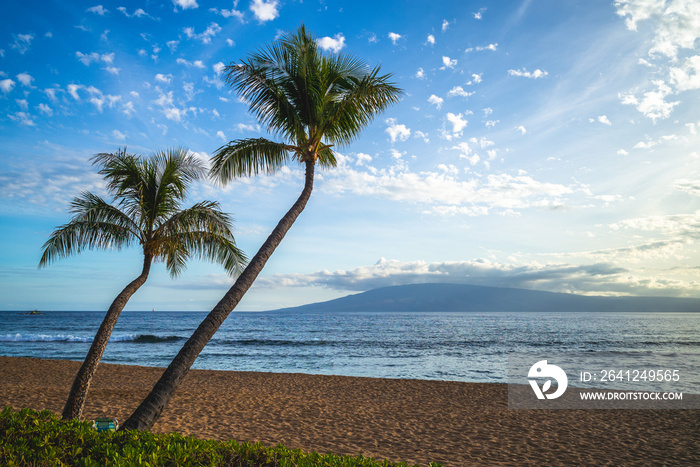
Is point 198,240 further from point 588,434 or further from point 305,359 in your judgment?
point 305,359

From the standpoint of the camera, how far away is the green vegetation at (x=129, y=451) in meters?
3.05

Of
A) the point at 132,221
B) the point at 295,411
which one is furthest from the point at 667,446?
the point at 132,221

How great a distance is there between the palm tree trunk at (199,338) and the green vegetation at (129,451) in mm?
761

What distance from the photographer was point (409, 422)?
879cm

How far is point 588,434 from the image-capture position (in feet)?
26.2

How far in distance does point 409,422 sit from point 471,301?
16340cm

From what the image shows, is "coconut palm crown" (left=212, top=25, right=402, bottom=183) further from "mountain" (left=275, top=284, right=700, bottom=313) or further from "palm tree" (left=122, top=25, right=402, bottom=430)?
"mountain" (left=275, top=284, right=700, bottom=313)
